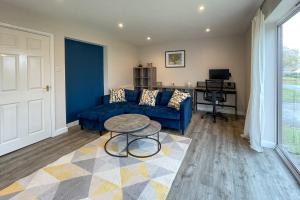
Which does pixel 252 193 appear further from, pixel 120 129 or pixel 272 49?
pixel 272 49

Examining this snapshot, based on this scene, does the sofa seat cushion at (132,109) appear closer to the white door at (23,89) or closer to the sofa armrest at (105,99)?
the sofa armrest at (105,99)

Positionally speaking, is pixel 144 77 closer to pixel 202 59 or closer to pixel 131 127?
pixel 202 59

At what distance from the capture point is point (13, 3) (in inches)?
106

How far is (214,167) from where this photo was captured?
2299 millimetres

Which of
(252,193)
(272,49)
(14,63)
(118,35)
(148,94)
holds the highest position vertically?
(118,35)

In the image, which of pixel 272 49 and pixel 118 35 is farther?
pixel 118 35

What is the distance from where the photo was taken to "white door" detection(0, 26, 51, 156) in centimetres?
267

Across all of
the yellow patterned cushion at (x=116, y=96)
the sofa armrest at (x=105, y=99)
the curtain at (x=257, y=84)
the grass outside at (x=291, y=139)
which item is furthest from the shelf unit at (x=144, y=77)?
the grass outside at (x=291, y=139)

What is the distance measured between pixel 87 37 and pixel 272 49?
3860 millimetres

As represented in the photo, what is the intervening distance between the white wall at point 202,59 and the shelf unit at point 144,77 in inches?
12.4

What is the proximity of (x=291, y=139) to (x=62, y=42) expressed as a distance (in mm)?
4494

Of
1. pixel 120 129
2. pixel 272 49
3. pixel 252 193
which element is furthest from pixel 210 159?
pixel 272 49

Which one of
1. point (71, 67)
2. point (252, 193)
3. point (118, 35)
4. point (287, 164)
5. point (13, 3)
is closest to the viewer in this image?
point (252, 193)

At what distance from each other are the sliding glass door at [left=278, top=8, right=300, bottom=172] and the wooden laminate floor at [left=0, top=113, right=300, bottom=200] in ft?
0.78
